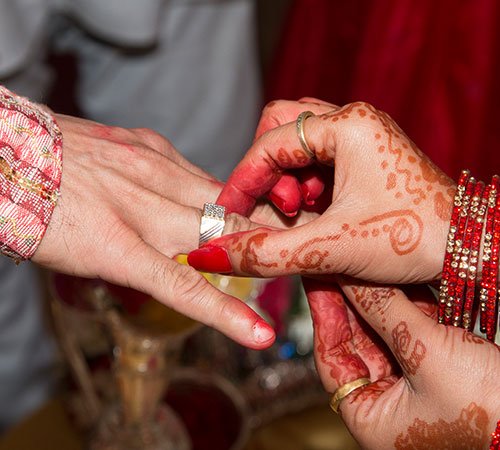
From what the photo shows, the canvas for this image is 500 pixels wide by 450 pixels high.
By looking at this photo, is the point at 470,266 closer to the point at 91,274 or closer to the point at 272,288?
the point at 91,274

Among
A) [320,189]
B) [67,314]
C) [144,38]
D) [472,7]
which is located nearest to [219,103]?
[144,38]

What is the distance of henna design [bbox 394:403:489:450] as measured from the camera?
0.82 m

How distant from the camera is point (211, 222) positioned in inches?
38.6

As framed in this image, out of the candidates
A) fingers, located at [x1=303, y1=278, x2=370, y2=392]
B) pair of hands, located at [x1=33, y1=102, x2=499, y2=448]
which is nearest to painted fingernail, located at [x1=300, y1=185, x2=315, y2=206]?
pair of hands, located at [x1=33, y1=102, x2=499, y2=448]

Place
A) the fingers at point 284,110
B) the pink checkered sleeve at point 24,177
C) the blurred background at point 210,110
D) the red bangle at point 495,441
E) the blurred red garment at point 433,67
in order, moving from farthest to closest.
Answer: the blurred red garment at point 433,67, the blurred background at point 210,110, the fingers at point 284,110, the pink checkered sleeve at point 24,177, the red bangle at point 495,441

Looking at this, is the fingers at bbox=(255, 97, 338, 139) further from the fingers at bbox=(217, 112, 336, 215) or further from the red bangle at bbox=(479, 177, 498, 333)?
the red bangle at bbox=(479, 177, 498, 333)

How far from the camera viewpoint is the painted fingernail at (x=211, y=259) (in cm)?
92

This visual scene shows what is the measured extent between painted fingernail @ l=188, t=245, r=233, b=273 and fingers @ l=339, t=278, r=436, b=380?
0.16 meters

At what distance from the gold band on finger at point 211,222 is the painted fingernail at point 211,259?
31 millimetres

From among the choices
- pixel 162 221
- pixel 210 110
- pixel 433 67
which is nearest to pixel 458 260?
pixel 162 221

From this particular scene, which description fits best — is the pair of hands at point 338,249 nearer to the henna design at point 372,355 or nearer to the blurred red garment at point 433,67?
the henna design at point 372,355

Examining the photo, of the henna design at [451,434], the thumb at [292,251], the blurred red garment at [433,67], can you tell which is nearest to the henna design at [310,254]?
the thumb at [292,251]

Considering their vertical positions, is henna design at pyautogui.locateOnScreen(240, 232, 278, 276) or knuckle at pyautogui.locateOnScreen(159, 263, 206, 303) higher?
henna design at pyautogui.locateOnScreen(240, 232, 278, 276)

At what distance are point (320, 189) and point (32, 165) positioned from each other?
366mm
